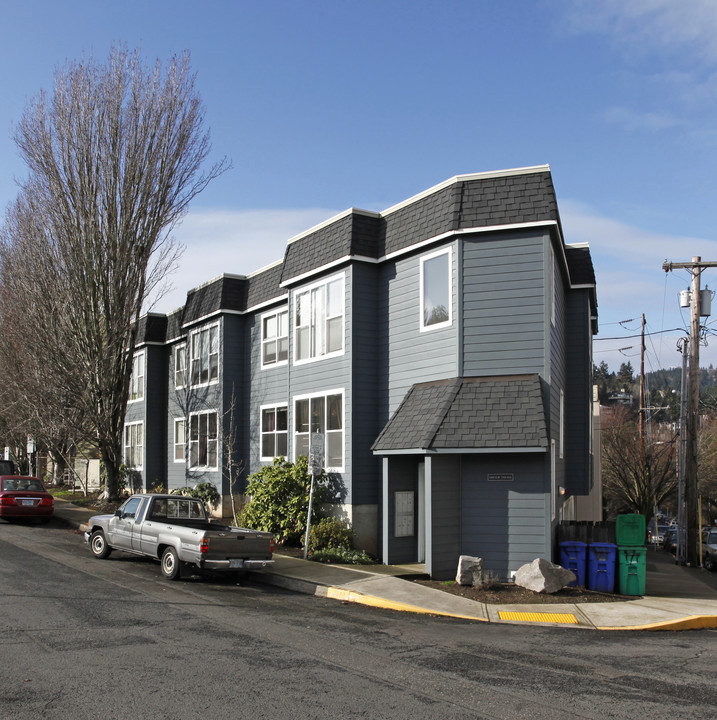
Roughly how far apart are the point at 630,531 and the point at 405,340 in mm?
6083

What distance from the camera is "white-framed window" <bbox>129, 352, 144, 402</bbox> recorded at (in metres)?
29.4

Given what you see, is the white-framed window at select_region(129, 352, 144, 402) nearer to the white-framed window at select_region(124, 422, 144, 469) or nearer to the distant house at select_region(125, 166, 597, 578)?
the white-framed window at select_region(124, 422, 144, 469)

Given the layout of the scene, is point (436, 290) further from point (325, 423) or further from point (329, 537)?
point (329, 537)

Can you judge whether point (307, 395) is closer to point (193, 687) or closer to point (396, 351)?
point (396, 351)

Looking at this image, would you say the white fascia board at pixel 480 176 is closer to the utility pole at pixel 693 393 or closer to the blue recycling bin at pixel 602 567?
the blue recycling bin at pixel 602 567

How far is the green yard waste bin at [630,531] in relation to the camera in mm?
13523

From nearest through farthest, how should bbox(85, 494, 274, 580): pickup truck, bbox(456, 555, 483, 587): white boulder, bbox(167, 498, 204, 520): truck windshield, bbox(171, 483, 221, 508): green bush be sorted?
1. bbox(85, 494, 274, 580): pickup truck
2. bbox(456, 555, 483, 587): white boulder
3. bbox(167, 498, 204, 520): truck windshield
4. bbox(171, 483, 221, 508): green bush

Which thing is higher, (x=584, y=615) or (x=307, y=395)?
(x=307, y=395)

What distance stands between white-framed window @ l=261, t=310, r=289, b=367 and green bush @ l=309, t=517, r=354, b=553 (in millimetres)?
6064

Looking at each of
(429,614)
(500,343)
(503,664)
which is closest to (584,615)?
(429,614)

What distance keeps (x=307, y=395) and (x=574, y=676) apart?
1172 cm

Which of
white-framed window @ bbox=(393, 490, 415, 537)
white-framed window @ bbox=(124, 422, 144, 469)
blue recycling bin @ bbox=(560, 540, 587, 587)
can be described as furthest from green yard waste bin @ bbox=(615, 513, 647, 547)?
white-framed window @ bbox=(124, 422, 144, 469)

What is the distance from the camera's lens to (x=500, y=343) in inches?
578

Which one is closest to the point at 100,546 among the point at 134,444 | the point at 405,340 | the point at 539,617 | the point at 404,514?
the point at 404,514
